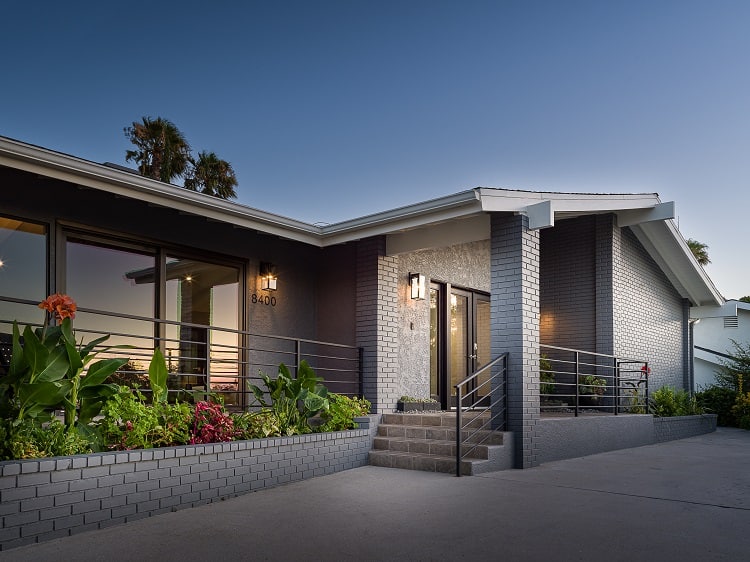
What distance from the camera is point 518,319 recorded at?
7.29m

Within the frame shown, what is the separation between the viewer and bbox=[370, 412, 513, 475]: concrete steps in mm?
6812

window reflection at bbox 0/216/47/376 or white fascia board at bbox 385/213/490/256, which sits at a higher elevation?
white fascia board at bbox 385/213/490/256

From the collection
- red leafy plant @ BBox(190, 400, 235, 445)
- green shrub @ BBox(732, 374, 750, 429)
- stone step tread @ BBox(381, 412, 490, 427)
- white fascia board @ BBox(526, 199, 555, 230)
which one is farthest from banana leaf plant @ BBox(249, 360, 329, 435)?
green shrub @ BBox(732, 374, 750, 429)

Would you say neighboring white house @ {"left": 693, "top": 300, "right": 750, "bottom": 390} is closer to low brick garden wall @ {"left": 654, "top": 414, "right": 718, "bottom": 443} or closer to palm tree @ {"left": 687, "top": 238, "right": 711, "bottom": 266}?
palm tree @ {"left": 687, "top": 238, "right": 711, "bottom": 266}

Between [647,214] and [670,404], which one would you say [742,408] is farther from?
[647,214]

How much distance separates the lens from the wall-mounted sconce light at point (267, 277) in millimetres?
8672

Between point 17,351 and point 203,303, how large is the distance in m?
3.74

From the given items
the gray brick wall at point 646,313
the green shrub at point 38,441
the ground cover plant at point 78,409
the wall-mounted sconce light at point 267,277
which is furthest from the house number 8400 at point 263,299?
the gray brick wall at point 646,313

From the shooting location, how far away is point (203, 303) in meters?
8.24

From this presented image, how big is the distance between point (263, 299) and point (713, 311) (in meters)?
11.7

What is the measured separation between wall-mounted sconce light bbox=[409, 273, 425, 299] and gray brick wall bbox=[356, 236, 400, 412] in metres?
0.50

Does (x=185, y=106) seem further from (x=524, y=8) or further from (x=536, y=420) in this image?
(x=536, y=420)

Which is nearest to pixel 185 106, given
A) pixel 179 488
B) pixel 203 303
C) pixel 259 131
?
pixel 259 131

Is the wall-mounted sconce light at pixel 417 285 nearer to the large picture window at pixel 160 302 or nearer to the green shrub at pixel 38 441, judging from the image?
the large picture window at pixel 160 302
